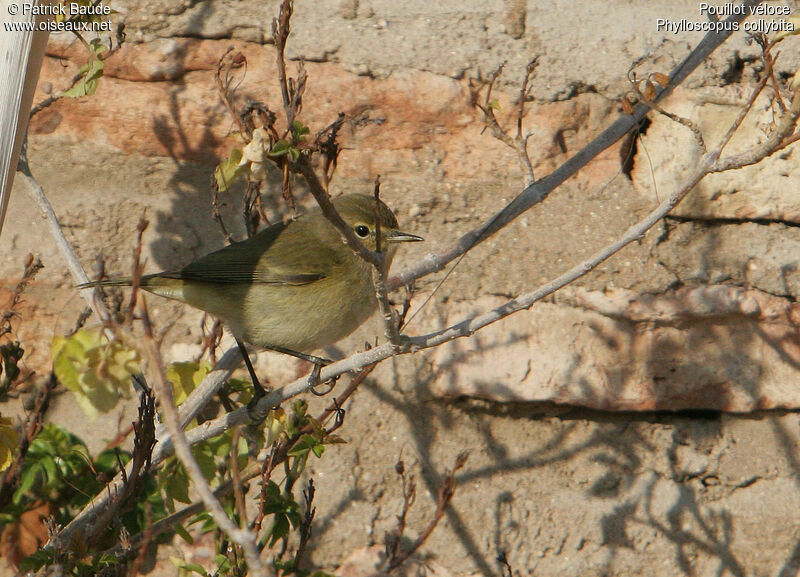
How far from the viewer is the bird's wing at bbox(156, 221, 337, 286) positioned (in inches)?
111

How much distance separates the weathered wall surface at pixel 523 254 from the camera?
2717 millimetres

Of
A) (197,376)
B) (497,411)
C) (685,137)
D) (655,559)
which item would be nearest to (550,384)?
(497,411)

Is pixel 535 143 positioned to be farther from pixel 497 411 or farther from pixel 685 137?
pixel 497 411

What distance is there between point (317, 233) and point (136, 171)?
2.29ft

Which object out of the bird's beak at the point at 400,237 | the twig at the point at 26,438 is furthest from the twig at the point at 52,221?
the bird's beak at the point at 400,237

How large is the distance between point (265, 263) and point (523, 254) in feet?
3.00

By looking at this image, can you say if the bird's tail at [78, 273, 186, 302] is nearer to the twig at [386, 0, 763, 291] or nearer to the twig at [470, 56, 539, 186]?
the twig at [386, 0, 763, 291]

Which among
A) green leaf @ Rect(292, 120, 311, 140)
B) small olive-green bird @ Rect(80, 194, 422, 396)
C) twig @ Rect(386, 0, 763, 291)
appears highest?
green leaf @ Rect(292, 120, 311, 140)

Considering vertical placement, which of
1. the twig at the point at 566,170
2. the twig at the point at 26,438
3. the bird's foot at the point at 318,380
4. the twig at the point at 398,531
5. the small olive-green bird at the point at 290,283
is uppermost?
the twig at the point at 566,170

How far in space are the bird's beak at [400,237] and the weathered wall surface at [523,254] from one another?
6.7 inches

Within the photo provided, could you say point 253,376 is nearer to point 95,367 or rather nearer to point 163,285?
point 163,285

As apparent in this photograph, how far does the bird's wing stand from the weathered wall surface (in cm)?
18

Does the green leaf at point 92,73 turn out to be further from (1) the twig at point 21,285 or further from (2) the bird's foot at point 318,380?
(2) the bird's foot at point 318,380

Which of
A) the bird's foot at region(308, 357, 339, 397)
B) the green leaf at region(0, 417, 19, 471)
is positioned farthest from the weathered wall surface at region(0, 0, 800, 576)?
the green leaf at region(0, 417, 19, 471)
